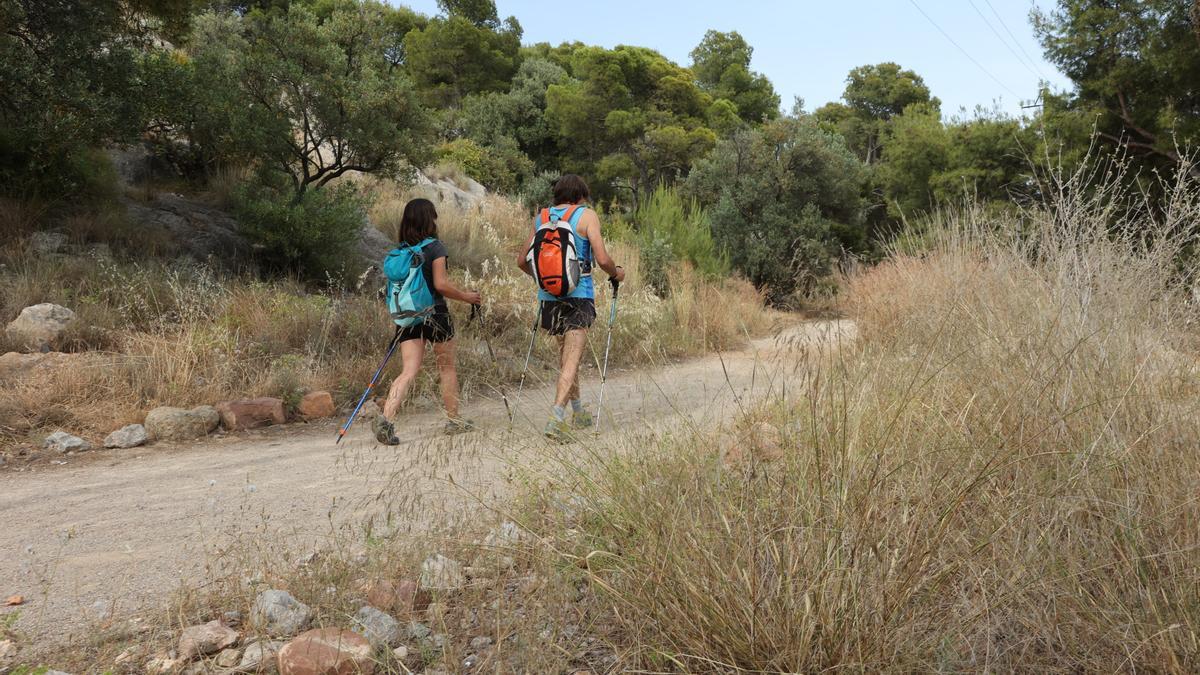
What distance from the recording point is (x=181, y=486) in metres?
4.54

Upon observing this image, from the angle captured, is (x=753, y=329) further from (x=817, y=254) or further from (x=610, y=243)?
(x=817, y=254)

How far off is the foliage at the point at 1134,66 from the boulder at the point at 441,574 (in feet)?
49.1

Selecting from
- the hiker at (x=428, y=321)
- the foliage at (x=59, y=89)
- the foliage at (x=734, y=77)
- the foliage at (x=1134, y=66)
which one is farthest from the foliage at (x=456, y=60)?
the hiker at (x=428, y=321)

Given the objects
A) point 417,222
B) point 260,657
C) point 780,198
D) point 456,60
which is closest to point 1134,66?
point 780,198

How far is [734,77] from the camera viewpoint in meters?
44.3

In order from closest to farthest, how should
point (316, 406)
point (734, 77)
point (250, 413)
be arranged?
1. point (250, 413)
2. point (316, 406)
3. point (734, 77)

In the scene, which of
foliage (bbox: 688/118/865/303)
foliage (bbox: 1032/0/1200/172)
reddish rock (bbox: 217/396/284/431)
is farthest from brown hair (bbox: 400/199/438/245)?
foliage (bbox: 1032/0/1200/172)

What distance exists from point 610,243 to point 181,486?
31.9 ft

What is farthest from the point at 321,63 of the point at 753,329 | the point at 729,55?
the point at 729,55

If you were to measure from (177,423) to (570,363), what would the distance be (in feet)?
9.79

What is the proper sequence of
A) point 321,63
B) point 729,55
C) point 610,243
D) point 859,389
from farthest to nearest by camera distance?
1. point 729,55
2. point 610,243
3. point 321,63
4. point 859,389

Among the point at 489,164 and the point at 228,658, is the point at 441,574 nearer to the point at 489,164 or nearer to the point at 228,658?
the point at 228,658

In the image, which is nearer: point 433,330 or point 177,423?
point 433,330

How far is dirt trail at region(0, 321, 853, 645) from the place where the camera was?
3.01m
